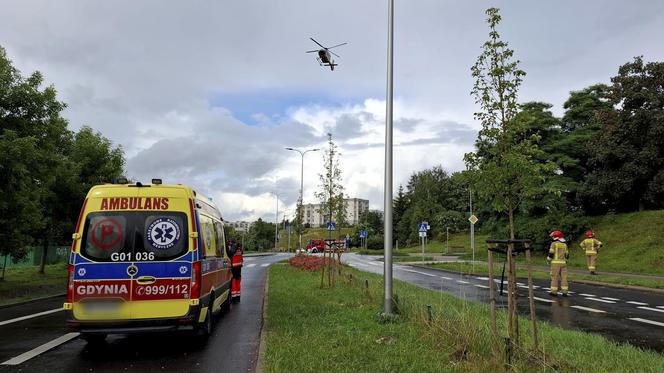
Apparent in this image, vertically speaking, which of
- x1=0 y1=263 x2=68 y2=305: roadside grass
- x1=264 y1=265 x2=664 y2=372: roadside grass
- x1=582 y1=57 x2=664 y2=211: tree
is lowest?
x1=0 y1=263 x2=68 y2=305: roadside grass

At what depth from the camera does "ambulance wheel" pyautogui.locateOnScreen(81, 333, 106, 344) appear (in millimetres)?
7151

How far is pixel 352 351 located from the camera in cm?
624

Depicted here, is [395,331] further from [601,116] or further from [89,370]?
[601,116]

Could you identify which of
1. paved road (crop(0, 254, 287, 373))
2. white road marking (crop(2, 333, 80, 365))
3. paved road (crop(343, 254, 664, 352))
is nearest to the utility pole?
paved road (crop(0, 254, 287, 373))

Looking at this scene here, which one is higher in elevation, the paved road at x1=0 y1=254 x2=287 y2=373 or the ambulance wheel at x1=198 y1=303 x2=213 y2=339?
the ambulance wheel at x1=198 y1=303 x2=213 y2=339

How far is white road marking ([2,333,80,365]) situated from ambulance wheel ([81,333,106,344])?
0.62 m

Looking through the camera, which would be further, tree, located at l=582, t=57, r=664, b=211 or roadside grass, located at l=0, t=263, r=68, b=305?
tree, located at l=582, t=57, r=664, b=211

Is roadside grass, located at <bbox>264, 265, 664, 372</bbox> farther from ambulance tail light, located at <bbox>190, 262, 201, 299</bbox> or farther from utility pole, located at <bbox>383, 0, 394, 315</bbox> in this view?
ambulance tail light, located at <bbox>190, 262, 201, 299</bbox>

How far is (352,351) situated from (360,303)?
4.15m

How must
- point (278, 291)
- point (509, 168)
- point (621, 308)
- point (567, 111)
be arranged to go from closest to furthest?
point (509, 168) < point (621, 308) < point (278, 291) < point (567, 111)

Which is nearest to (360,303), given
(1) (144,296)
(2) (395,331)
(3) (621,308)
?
(2) (395,331)

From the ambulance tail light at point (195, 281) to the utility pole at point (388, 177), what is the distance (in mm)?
3288

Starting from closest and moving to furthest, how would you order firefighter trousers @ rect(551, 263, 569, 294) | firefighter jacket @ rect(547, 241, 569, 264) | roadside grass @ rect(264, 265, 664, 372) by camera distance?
roadside grass @ rect(264, 265, 664, 372)
firefighter jacket @ rect(547, 241, 569, 264)
firefighter trousers @ rect(551, 263, 569, 294)

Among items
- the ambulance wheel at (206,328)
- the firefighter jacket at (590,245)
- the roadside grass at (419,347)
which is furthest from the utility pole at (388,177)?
the firefighter jacket at (590,245)
